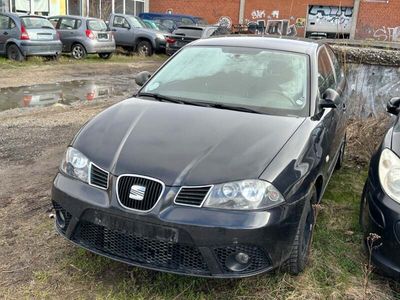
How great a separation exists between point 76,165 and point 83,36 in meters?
14.0

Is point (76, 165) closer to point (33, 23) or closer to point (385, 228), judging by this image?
point (385, 228)

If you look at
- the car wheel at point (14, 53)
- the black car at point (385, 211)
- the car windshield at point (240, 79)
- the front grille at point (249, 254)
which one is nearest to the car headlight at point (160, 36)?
the car wheel at point (14, 53)

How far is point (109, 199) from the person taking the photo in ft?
9.00

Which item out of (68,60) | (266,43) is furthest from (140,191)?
(68,60)

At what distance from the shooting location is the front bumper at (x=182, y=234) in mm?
2586

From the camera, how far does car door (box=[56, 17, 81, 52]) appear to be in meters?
16.2

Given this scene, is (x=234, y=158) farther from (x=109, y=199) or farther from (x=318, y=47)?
(x=318, y=47)

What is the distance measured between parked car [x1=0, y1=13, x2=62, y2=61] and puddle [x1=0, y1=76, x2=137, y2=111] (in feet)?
9.12

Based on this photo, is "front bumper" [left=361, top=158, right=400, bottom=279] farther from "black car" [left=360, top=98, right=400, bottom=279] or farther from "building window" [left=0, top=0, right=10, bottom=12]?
"building window" [left=0, top=0, right=10, bottom=12]

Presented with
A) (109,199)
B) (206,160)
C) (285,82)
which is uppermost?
(285,82)

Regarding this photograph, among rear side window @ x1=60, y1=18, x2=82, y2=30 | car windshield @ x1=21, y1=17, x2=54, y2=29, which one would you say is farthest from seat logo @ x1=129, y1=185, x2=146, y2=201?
rear side window @ x1=60, y1=18, x2=82, y2=30

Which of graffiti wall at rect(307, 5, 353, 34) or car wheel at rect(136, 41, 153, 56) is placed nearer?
car wheel at rect(136, 41, 153, 56)

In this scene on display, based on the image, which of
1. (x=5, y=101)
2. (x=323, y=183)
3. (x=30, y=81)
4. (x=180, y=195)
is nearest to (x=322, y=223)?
(x=323, y=183)

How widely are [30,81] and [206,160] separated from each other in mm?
9920
